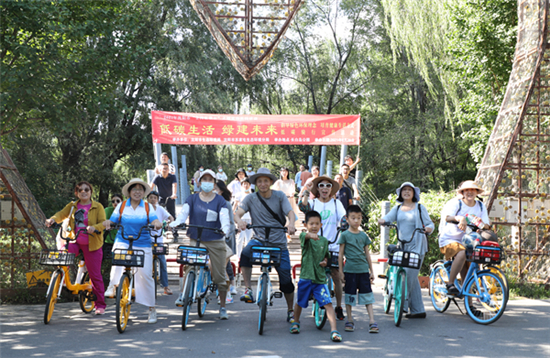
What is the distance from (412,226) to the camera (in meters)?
6.96

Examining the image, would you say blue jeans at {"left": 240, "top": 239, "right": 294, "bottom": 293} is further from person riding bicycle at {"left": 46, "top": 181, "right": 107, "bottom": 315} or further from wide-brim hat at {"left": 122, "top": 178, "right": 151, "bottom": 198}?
person riding bicycle at {"left": 46, "top": 181, "right": 107, "bottom": 315}

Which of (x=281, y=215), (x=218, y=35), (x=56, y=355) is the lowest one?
(x=56, y=355)

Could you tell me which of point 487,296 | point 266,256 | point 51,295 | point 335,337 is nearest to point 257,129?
point 51,295

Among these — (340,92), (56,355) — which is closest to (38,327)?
(56,355)

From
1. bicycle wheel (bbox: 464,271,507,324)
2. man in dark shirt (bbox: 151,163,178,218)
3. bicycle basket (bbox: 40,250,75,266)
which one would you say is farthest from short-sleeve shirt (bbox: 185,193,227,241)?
man in dark shirt (bbox: 151,163,178,218)

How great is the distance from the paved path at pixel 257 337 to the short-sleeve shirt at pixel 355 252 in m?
0.74

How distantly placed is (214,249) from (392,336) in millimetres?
2421

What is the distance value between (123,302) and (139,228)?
0.98 m

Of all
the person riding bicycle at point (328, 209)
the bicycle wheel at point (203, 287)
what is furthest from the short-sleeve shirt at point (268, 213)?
the bicycle wheel at point (203, 287)

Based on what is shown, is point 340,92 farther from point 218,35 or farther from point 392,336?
point 392,336

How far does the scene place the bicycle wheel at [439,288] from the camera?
7406 mm

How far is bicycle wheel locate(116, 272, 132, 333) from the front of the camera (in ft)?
20.1

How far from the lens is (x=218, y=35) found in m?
8.11

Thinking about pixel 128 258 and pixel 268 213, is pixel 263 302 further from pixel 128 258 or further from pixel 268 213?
pixel 128 258
